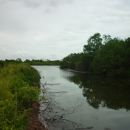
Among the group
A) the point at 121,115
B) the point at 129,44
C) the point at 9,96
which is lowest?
the point at 121,115

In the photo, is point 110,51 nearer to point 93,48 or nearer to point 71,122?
point 93,48

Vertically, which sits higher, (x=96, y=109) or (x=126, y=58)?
(x=126, y=58)

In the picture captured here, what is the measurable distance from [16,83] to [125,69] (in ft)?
103

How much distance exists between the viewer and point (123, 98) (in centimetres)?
1889

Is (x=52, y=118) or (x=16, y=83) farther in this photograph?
(x=16, y=83)

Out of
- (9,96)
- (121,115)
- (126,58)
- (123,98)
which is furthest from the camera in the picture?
(126,58)

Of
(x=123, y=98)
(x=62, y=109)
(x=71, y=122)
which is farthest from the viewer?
(x=123, y=98)

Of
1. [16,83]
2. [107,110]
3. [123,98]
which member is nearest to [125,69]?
[123,98]

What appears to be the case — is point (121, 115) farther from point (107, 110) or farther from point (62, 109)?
point (62, 109)

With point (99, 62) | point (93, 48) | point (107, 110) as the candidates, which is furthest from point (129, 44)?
point (107, 110)

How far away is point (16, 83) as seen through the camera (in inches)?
545

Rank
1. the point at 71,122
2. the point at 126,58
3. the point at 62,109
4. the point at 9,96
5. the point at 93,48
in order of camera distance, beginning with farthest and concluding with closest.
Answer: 1. the point at 93,48
2. the point at 126,58
3. the point at 62,109
4. the point at 71,122
5. the point at 9,96

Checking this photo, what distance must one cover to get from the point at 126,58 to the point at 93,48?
2451 centimetres

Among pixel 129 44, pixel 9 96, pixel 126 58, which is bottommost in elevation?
pixel 9 96
